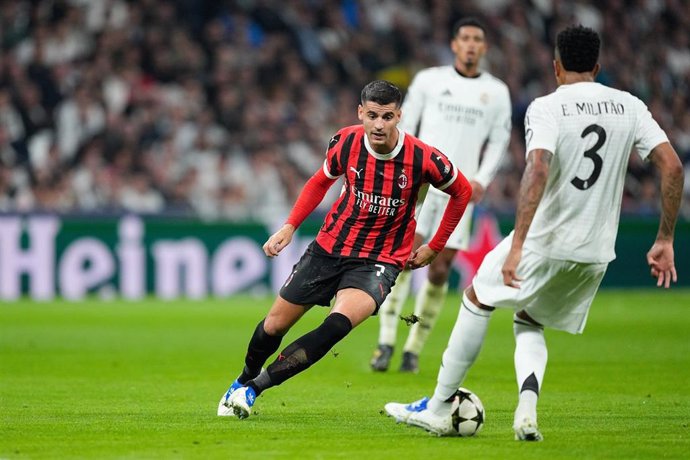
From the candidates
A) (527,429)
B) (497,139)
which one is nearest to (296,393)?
(527,429)

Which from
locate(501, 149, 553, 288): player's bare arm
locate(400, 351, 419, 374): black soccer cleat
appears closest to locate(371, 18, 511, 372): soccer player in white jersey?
locate(400, 351, 419, 374): black soccer cleat

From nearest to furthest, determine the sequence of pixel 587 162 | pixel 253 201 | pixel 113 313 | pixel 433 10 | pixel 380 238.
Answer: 1. pixel 587 162
2. pixel 380 238
3. pixel 113 313
4. pixel 253 201
5. pixel 433 10

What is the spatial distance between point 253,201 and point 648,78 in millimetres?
8573

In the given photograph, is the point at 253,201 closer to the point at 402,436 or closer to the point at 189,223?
the point at 189,223

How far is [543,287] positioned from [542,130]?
0.83 meters

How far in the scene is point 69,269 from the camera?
1797cm

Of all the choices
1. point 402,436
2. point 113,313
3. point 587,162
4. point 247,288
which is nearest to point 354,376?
point 402,436

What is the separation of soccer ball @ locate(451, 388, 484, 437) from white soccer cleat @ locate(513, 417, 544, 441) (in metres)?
0.32

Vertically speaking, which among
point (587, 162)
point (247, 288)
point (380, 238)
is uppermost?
point (587, 162)

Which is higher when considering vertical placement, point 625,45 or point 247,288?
point 625,45

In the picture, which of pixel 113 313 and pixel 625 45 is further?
pixel 625 45

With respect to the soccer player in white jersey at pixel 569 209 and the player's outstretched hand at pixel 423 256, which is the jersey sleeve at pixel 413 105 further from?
the soccer player in white jersey at pixel 569 209

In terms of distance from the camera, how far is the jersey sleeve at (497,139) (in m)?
10.4

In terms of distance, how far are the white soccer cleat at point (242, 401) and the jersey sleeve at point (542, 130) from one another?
2.19 m
